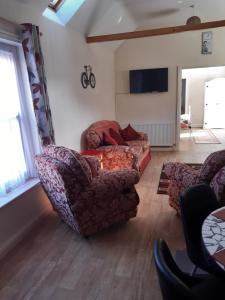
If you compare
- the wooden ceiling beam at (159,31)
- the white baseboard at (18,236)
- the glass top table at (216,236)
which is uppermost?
the wooden ceiling beam at (159,31)

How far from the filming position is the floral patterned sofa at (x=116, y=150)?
3.87m

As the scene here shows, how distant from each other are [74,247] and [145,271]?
2.55ft

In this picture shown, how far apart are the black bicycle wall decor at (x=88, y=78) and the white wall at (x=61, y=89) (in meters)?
0.11

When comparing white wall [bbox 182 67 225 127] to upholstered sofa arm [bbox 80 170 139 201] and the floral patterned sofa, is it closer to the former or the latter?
the floral patterned sofa

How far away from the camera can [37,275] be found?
2.06 metres

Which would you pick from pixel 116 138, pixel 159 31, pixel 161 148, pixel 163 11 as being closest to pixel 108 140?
pixel 116 138

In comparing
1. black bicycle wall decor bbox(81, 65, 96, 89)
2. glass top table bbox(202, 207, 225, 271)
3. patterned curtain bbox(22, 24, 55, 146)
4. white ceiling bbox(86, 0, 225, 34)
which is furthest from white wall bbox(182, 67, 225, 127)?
glass top table bbox(202, 207, 225, 271)

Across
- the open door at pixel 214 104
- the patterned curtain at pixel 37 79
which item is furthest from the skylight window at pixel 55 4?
the open door at pixel 214 104

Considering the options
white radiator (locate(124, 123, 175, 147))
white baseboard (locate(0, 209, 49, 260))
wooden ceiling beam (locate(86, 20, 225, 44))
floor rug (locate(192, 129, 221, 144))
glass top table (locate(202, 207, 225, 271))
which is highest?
wooden ceiling beam (locate(86, 20, 225, 44))

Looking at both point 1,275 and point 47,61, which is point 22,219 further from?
point 47,61

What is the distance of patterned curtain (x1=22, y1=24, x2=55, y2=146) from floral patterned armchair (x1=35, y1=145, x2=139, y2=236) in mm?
419

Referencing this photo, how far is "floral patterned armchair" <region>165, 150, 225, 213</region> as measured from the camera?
2.02 meters

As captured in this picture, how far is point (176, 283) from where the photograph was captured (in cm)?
88

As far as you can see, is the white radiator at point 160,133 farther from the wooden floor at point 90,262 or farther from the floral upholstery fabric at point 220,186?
the floral upholstery fabric at point 220,186
